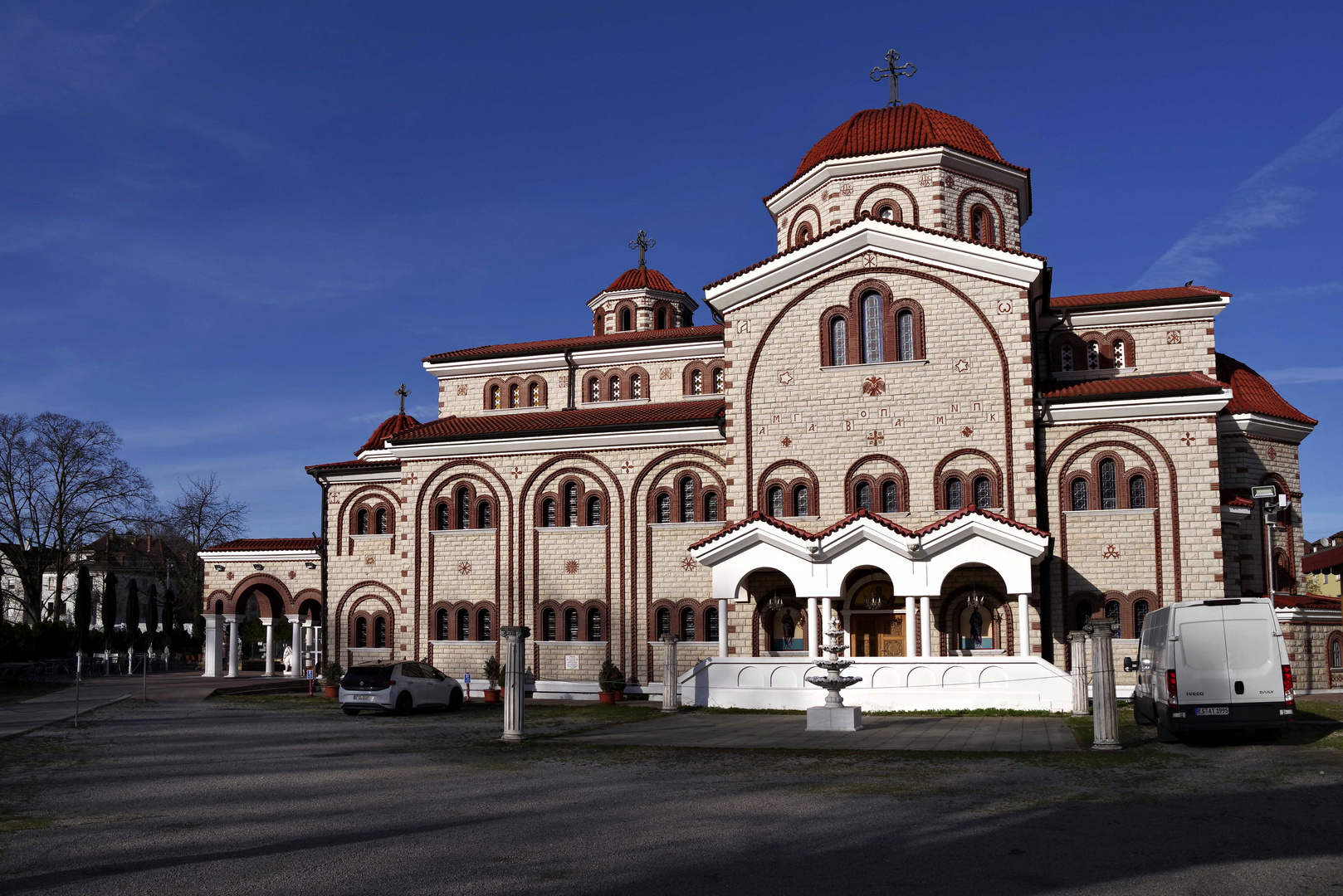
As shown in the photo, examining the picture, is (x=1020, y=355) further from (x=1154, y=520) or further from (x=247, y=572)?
(x=247, y=572)

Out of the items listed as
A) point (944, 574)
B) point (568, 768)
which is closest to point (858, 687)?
point (944, 574)

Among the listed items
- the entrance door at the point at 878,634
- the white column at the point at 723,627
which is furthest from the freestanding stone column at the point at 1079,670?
the white column at the point at 723,627

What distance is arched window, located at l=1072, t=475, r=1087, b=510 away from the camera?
1184 inches

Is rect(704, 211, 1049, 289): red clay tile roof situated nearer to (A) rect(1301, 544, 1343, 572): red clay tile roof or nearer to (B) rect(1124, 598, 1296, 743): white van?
(B) rect(1124, 598, 1296, 743): white van

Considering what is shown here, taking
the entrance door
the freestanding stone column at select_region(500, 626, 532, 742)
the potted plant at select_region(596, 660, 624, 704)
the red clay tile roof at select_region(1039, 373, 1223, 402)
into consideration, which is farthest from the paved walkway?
the red clay tile roof at select_region(1039, 373, 1223, 402)

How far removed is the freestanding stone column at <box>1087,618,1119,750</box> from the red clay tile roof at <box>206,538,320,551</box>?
31.8 m

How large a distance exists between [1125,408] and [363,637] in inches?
1020

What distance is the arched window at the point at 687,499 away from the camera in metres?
33.9

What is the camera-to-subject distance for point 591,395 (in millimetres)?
39344

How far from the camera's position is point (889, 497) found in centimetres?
3005

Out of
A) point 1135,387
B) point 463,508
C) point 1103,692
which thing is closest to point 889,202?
point 1135,387

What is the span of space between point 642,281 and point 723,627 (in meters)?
20.9

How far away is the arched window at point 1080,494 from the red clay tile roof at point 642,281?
827 inches

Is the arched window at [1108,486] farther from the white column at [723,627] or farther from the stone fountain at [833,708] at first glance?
the stone fountain at [833,708]
